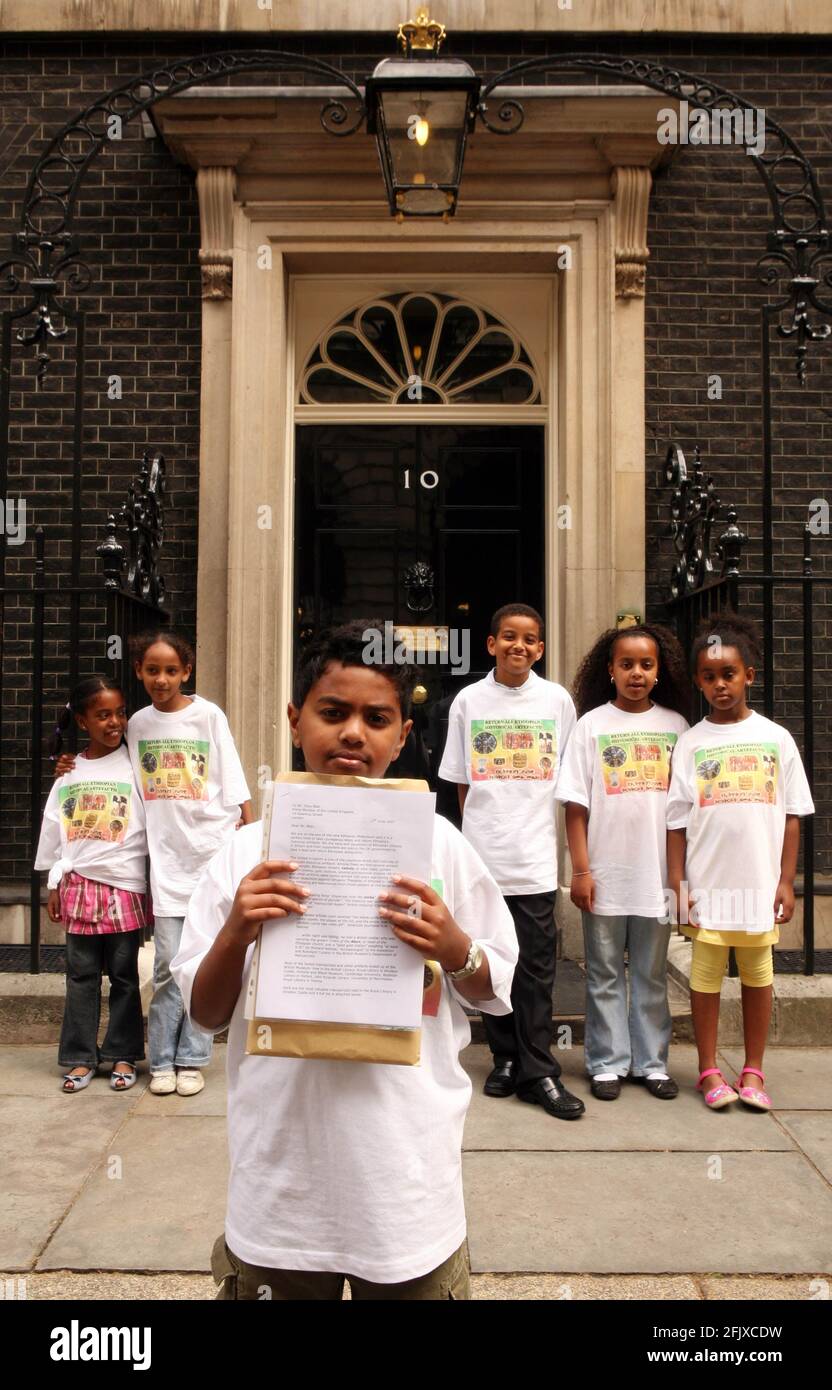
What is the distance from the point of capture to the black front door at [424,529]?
7.33m

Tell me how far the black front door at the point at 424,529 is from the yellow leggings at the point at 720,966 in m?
3.08

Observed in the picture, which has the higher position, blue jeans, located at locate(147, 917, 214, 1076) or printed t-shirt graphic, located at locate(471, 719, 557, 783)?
printed t-shirt graphic, located at locate(471, 719, 557, 783)

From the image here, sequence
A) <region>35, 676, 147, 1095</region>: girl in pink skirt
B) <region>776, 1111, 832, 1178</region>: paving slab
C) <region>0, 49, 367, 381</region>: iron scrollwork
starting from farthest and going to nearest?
<region>0, 49, 367, 381</region>: iron scrollwork, <region>35, 676, 147, 1095</region>: girl in pink skirt, <region>776, 1111, 832, 1178</region>: paving slab

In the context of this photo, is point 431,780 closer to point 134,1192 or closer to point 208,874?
point 134,1192

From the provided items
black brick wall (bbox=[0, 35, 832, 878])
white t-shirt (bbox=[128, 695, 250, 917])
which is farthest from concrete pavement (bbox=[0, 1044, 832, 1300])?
black brick wall (bbox=[0, 35, 832, 878])

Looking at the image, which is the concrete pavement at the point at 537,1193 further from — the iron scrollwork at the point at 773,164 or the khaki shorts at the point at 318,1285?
the iron scrollwork at the point at 773,164

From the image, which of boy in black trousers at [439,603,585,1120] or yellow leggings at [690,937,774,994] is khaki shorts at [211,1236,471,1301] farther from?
yellow leggings at [690,937,774,994]

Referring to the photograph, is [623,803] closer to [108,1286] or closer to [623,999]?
[623,999]

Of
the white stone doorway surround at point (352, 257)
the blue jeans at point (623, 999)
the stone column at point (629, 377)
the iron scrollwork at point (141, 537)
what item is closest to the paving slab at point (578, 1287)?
the blue jeans at point (623, 999)

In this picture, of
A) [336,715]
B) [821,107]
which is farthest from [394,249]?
[336,715]

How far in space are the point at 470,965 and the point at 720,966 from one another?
298cm

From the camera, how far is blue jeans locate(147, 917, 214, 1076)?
15.6 ft

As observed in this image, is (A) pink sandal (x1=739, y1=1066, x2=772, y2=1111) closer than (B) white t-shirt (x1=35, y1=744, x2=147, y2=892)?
Yes

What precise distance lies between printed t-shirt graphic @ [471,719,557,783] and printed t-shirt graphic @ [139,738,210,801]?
1145mm
